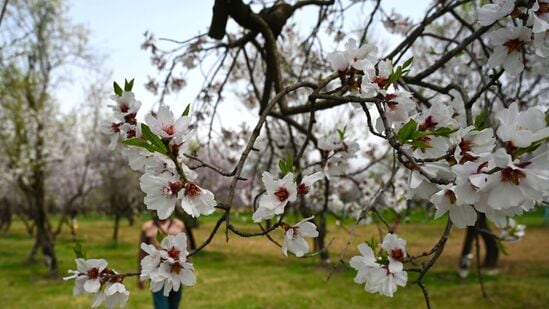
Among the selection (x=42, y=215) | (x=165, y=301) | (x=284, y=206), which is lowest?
(x=165, y=301)

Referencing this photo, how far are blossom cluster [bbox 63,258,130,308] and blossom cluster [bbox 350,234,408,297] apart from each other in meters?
0.49

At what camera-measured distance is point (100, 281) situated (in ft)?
3.34

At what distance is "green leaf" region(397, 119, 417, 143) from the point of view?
811mm

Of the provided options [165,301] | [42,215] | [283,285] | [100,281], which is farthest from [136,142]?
[42,215]

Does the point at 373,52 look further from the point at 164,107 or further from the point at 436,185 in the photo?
the point at 164,107

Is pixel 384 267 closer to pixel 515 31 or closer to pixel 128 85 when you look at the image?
pixel 515 31

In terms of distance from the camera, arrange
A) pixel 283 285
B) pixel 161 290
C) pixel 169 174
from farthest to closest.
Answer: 1. pixel 283 285
2. pixel 161 290
3. pixel 169 174

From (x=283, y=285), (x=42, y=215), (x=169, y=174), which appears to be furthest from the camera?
(x=42, y=215)

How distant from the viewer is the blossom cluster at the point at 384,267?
98 centimetres

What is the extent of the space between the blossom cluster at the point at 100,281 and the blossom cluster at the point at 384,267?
495 mm

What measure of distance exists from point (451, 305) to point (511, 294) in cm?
101

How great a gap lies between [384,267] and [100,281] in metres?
0.60

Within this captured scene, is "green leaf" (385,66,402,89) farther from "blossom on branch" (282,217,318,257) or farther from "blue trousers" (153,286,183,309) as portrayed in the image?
"blue trousers" (153,286,183,309)

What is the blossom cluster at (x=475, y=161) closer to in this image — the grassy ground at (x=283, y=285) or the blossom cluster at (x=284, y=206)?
the blossom cluster at (x=284, y=206)
